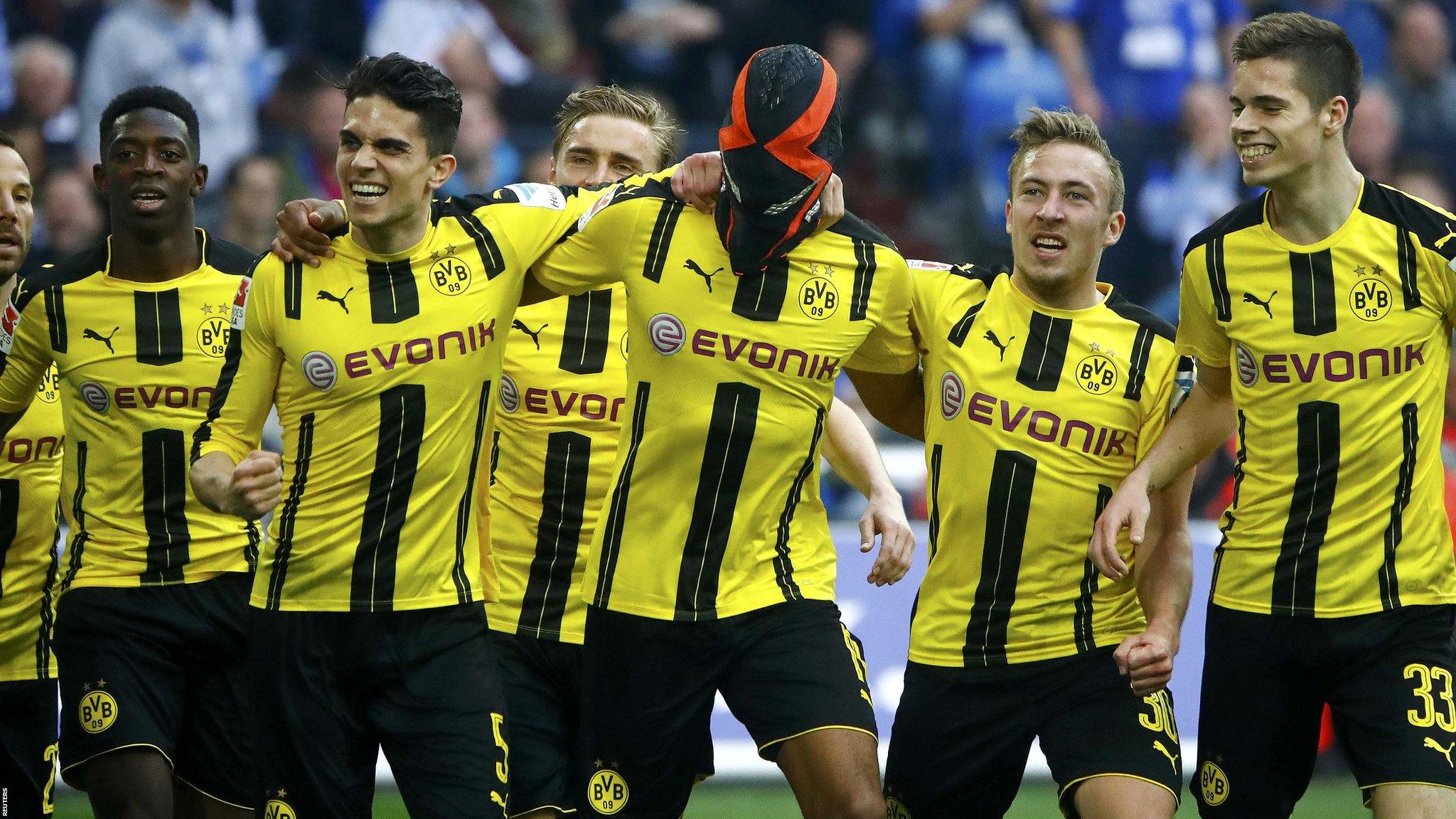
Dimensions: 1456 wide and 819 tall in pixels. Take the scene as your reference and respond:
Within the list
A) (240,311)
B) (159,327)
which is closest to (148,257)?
(159,327)

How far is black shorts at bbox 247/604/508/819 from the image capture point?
4750mm

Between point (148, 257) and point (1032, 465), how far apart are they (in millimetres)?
3058

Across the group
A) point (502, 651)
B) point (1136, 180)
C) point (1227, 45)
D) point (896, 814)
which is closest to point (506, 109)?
point (1136, 180)

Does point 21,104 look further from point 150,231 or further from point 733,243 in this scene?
point 733,243

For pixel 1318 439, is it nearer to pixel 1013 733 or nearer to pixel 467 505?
pixel 1013 733

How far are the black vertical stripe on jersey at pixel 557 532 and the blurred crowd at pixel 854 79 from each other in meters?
5.50

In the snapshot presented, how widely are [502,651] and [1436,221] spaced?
314 cm

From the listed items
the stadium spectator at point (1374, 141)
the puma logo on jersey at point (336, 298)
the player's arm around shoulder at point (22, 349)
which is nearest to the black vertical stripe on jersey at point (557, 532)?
the puma logo on jersey at point (336, 298)

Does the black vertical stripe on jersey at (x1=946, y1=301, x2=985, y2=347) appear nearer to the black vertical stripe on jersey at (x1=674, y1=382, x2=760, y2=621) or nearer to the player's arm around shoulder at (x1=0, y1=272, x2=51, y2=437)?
the black vertical stripe on jersey at (x1=674, y1=382, x2=760, y2=621)

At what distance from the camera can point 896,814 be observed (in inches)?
205

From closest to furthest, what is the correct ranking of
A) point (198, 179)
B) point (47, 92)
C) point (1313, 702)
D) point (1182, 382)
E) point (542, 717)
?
point (1313, 702), point (1182, 382), point (542, 717), point (198, 179), point (47, 92)

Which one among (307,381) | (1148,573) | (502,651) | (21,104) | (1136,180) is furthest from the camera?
(1136,180)

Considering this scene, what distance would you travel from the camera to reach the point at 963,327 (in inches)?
205

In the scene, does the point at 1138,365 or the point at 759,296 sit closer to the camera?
the point at 759,296
